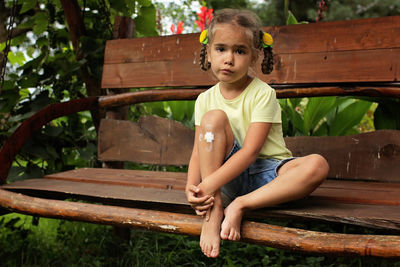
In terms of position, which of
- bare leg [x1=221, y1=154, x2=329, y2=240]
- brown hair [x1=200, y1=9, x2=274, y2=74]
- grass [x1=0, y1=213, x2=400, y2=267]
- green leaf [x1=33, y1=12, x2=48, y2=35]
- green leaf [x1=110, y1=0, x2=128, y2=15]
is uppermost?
green leaf [x1=110, y1=0, x2=128, y2=15]

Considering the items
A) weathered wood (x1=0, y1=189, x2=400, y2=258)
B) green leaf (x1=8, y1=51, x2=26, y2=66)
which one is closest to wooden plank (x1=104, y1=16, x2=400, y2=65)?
green leaf (x1=8, y1=51, x2=26, y2=66)

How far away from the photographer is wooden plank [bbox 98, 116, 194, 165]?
7.94 ft

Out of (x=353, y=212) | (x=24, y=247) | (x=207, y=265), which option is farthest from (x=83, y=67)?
(x=353, y=212)

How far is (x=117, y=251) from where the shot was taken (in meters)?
2.56

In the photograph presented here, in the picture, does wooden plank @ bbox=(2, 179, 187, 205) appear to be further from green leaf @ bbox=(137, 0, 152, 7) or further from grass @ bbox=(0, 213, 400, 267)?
green leaf @ bbox=(137, 0, 152, 7)

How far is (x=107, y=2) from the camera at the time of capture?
9.40 feet

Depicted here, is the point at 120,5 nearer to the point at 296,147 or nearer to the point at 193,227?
the point at 296,147

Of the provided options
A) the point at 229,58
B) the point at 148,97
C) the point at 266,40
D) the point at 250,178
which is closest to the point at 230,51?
the point at 229,58

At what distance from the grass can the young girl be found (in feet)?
2.86

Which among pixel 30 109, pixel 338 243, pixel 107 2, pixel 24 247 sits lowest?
pixel 24 247

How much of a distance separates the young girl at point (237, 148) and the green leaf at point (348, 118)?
3.00 ft

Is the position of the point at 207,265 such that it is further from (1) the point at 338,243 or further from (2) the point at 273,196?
(1) the point at 338,243

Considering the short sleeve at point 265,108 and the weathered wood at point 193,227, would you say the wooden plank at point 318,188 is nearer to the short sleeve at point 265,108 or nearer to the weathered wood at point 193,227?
the weathered wood at point 193,227

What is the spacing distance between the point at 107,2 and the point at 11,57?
88 centimetres
